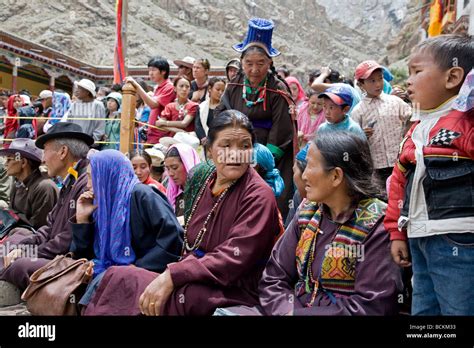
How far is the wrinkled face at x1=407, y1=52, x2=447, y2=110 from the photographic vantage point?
225cm

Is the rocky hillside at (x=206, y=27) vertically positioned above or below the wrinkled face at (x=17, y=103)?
above

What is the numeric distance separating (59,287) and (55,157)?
4.62 feet

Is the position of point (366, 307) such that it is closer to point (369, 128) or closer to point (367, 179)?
point (367, 179)

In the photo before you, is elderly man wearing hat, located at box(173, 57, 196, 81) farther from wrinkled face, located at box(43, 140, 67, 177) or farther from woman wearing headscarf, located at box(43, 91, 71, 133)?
wrinkled face, located at box(43, 140, 67, 177)

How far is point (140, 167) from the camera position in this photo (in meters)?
4.68

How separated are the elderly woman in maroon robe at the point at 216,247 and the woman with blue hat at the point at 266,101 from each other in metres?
1.25

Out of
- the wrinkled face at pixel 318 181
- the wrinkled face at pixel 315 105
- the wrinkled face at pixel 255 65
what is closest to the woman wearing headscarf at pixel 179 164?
the wrinkled face at pixel 255 65

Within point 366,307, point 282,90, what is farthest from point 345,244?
point 282,90

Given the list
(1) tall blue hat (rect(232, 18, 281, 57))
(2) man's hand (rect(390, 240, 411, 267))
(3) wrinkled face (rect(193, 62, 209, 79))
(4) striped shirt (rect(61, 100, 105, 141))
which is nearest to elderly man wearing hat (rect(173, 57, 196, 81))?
(3) wrinkled face (rect(193, 62, 209, 79))

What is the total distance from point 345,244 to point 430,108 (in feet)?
2.39

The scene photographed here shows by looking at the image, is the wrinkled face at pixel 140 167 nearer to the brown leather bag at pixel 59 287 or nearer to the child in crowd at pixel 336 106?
the brown leather bag at pixel 59 287

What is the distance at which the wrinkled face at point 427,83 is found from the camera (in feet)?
7.37

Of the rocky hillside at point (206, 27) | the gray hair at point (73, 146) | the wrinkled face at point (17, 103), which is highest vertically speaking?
the rocky hillside at point (206, 27)

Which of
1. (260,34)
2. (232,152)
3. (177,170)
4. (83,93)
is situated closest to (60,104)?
(83,93)
